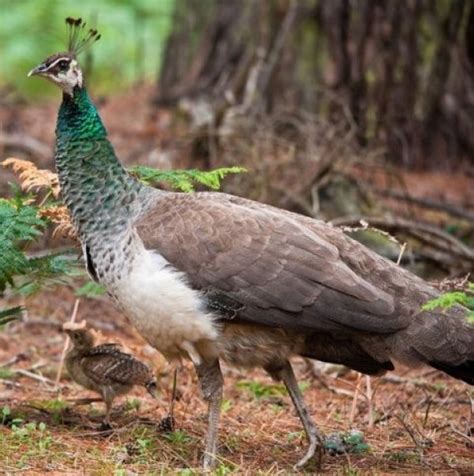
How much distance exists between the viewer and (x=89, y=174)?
222 inches

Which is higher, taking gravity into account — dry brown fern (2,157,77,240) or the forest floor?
dry brown fern (2,157,77,240)

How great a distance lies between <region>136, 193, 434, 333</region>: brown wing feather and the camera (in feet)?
16.8

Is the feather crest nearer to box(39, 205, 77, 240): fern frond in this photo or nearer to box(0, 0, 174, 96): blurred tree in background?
box(39, 205, 77, 240): fern frond

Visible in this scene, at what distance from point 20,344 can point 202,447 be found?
2.62 meters

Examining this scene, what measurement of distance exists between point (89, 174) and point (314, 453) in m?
1.82

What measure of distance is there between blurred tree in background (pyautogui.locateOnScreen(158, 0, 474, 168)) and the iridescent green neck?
451 centimetres

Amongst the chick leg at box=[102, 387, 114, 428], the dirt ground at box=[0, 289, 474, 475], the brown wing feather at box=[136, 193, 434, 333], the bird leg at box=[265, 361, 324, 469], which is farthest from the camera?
the chick leg at box=[102, 387, 114, 428]

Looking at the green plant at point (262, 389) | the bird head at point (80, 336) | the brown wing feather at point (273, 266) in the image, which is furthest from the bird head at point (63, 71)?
the green plant at point (262, 389)

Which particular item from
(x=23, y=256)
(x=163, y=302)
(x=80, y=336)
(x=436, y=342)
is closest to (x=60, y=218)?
(x=23, y=256)

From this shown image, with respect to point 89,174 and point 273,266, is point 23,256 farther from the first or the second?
point 273,266

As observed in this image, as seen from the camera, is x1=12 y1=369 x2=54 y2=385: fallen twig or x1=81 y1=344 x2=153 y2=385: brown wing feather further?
x1=12 y1=369 x2=54 y2=385: fallen twig

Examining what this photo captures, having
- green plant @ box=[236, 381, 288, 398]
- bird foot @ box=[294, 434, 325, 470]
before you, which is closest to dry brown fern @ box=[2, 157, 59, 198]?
green plant @ box=[236, 381, 288, 398]

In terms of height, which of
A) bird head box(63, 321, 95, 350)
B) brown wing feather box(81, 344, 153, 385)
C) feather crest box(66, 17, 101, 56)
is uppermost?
feather crest box(66, 17, 101, 56)

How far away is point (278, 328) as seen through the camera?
524 centimetres
